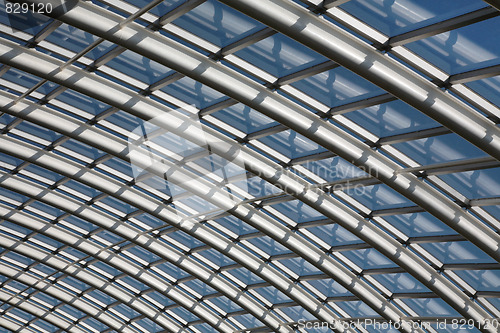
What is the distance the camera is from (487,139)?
17.1m

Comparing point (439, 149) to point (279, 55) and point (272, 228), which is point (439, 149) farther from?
point (272, 228)

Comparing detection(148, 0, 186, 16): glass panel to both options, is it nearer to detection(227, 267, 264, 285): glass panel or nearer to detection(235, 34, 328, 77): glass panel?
detection(235, 34, 328, 77): glass panel

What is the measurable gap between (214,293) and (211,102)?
21.7 metres

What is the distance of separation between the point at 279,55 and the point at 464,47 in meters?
6.13

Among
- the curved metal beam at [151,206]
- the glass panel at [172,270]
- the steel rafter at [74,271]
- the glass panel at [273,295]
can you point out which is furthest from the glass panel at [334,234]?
the steel rafter at [74,271]

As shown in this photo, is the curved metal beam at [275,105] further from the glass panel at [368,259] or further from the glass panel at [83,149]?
the glass panel at [83,149]

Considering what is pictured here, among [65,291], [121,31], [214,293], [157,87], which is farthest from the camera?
[65,291]

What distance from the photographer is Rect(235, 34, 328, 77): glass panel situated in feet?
60.1

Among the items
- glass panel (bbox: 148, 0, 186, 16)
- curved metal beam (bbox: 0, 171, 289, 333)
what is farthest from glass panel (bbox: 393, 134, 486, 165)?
curved metal beam (bbox: 0, 171, 289, 333)

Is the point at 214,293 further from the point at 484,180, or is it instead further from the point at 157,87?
the point at 484,180

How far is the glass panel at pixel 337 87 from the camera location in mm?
18812

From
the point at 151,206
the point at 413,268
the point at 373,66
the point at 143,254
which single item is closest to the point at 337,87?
the point at 373,66

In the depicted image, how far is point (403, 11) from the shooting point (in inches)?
606

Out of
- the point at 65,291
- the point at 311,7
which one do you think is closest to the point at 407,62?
the point at 311,7
